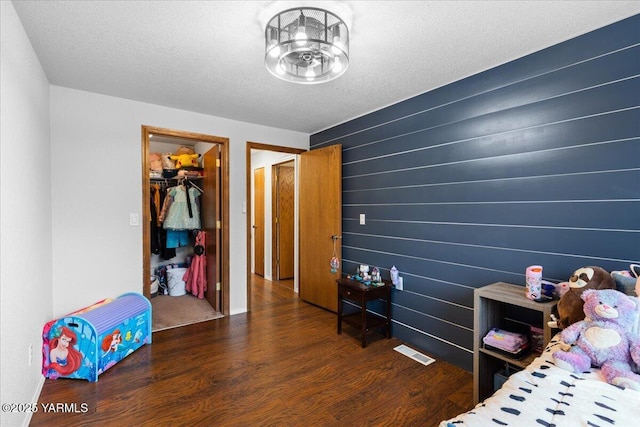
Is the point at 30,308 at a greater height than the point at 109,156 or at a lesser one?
lesser

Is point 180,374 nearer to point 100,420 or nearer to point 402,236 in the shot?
point 100,420

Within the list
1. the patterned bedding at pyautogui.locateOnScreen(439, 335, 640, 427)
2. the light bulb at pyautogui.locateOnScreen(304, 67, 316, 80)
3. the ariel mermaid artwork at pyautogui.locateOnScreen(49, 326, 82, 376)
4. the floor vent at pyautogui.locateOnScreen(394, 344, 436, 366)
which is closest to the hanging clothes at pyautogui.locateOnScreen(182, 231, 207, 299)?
the ariel mermaid artwork at pyautogui.locateOnScreen(49, 326, 82, 376)

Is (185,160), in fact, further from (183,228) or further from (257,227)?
(257,227)

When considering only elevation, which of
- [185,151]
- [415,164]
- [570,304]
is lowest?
[570,304]

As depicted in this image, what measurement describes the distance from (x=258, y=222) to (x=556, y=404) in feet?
17.1

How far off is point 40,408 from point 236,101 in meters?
2.74

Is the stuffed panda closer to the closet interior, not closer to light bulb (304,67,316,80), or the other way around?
light bulb (304,67,316,80)

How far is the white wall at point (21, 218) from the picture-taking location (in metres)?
1.43

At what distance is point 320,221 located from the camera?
376 centimetres

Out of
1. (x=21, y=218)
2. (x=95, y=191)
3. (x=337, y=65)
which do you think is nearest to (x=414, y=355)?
(x=337, y=65)

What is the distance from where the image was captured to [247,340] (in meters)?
2.85

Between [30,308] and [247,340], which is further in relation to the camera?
[247,340]

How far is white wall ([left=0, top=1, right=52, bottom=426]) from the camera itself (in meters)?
1.43

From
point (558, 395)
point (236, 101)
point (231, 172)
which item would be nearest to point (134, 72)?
point (236, 101)
